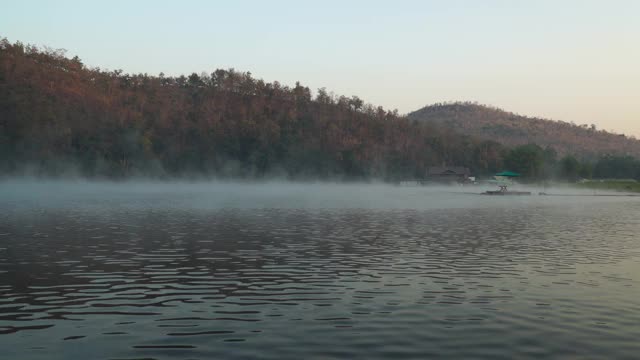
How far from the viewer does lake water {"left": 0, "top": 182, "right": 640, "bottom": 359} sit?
17875mm

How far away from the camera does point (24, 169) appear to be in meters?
176

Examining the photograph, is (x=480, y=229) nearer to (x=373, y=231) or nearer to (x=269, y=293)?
(x=373, y=231)

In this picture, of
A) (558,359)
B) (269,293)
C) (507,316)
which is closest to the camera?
(558,359)

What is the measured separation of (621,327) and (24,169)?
181 m

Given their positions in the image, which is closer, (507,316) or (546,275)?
(507,316)

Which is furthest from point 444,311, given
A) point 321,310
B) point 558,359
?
point 558,359

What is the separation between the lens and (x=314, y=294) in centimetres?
2533

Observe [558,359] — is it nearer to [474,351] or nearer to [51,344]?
[474,351]

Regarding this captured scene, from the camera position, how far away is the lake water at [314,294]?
1788 centimetres

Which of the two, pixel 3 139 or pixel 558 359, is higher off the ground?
pixel 3 139

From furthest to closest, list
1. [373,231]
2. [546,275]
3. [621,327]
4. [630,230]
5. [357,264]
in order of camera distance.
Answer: [630,230]
[373,231]
[357,264]
[546,275]
[621,327]

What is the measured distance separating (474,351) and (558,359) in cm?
216

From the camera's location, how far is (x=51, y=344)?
58.3ft

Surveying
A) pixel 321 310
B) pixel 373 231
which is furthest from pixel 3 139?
pixel 321 310
